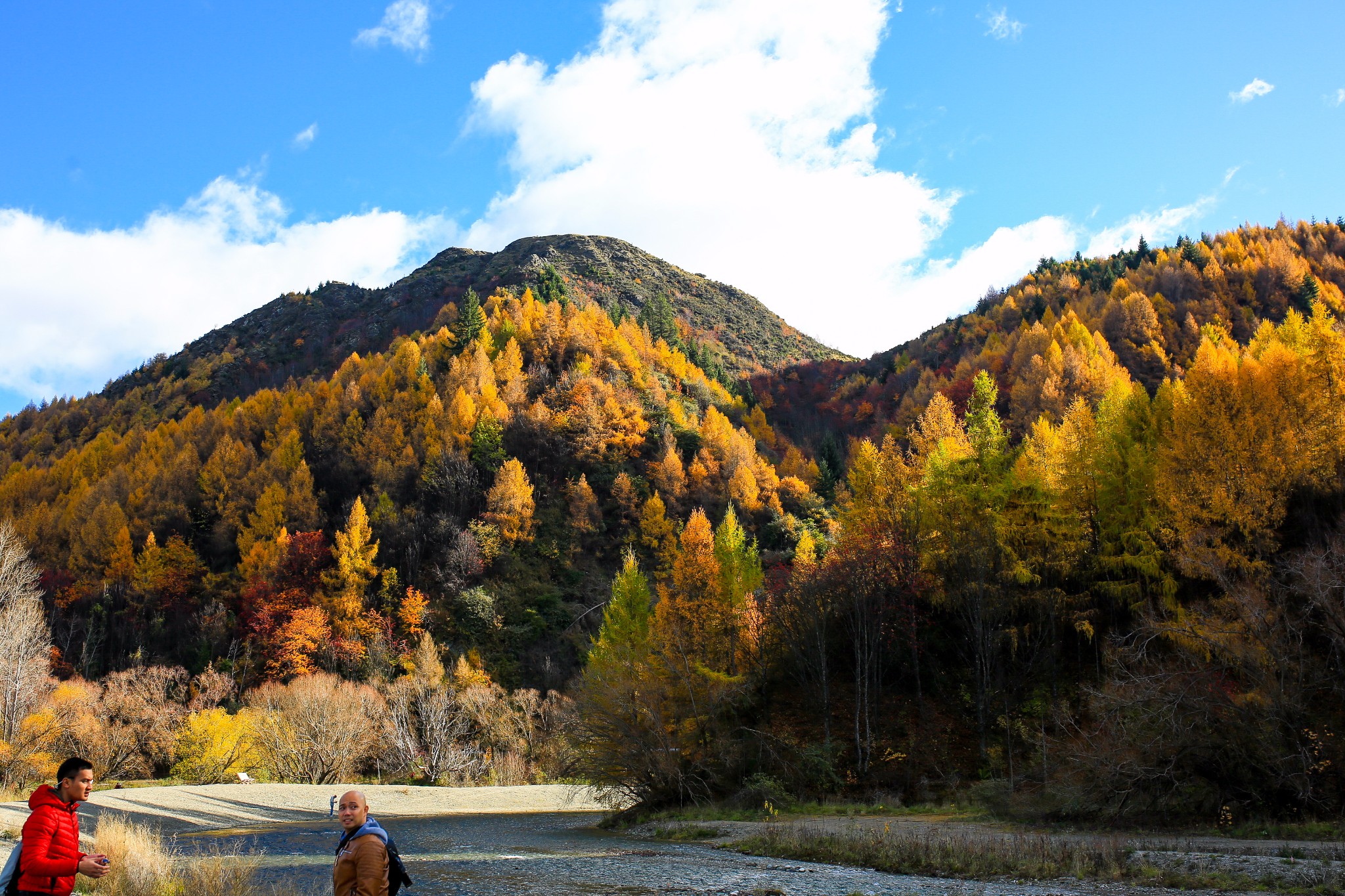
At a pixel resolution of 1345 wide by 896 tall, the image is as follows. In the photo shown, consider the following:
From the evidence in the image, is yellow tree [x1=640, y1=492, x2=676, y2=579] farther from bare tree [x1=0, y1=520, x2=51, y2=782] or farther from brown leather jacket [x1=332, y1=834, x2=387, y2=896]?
brown leather jacket [x1=332, y1=834, x2=387, y2=896]

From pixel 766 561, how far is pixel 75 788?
192 feet

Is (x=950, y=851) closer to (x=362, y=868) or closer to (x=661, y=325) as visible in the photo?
(x=362, y=868)

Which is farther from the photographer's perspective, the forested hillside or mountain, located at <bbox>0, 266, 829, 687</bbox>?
mountain, located at <bbox>0, 266, 829, 687</bbox>

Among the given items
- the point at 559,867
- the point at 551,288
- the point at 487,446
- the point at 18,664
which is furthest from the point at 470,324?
the point at 559,867

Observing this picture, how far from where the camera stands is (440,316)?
123 metres

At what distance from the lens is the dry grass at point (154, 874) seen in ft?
39.1

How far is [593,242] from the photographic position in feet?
634

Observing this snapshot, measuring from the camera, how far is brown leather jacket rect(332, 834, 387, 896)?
5.20 m

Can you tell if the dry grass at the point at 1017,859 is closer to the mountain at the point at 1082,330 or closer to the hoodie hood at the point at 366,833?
the hoodie hood at the point at 366,833

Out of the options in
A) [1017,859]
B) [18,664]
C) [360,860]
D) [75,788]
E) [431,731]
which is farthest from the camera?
[431,731]

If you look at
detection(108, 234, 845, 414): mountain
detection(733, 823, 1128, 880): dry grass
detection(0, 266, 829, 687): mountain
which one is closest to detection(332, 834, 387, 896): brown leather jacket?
detection(733, 823, 1128, 880): dry grass

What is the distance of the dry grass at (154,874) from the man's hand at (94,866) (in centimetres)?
741

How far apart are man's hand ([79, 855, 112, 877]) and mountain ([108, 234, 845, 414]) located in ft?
373

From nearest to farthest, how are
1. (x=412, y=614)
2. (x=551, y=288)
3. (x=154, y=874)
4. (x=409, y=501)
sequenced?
(x=154, y=874) < (x=412, y=614) < (x=409, y=501) < (x=551, y=288)
